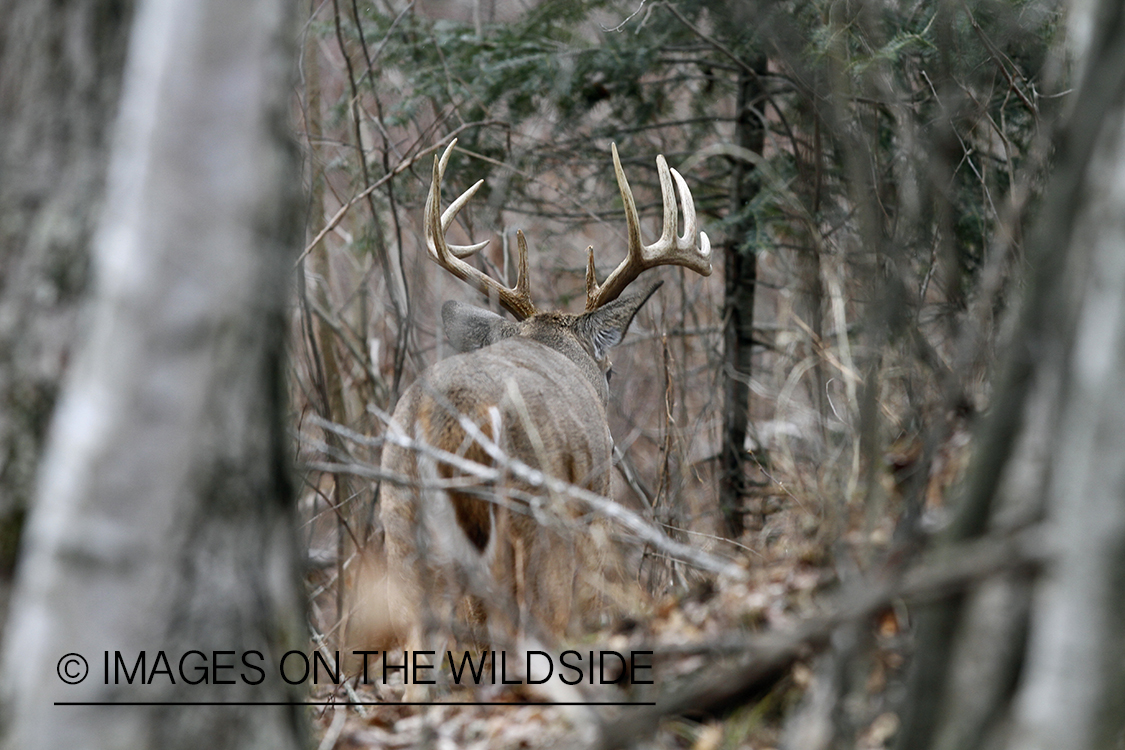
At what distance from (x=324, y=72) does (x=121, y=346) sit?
1055cm

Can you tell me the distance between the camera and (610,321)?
23.4ft

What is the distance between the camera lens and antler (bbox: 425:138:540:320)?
20.7 feet

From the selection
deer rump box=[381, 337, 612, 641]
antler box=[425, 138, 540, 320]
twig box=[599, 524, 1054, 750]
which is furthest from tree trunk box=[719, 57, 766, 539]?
twig box=[599, 524, 1054, 750]

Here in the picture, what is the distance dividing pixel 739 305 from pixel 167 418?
22.8 feet

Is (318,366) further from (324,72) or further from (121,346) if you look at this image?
(324,72)

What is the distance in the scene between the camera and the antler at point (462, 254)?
6309 millimetres

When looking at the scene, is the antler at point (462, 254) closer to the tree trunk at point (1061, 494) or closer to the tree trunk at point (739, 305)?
the tree trunk at point (739, 305)

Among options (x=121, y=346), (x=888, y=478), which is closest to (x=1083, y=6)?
(x=888, y=478)

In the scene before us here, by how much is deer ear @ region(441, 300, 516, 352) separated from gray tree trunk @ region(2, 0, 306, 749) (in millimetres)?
5031

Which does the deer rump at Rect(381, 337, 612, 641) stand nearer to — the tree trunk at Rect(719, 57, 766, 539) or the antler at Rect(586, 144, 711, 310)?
the antler at Rect(586, 144, 711, 310)

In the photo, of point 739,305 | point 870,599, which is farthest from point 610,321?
point 870,599

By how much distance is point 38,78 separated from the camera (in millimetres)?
2029

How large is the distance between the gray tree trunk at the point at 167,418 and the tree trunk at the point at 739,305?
18.6 ft
